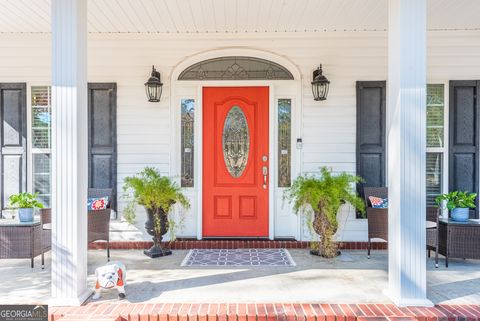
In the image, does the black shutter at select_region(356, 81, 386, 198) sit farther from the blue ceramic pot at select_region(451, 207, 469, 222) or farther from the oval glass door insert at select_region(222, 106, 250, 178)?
the oval glass door insert at select_region(222, 106, 250, 178)

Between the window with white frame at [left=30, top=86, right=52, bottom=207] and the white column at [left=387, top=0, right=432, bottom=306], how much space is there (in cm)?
444

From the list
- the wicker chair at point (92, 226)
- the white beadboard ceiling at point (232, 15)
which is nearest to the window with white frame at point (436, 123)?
the white beadboard ceiling at point (232, 15)

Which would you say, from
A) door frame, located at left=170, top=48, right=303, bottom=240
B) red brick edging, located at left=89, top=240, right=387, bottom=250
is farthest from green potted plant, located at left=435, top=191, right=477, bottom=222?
door frame, located at left=170, top=48, right=303, bottom=240

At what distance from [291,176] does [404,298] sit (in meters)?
2.41

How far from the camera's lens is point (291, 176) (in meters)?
5.16

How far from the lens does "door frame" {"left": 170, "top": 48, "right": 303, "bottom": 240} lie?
16.7ft

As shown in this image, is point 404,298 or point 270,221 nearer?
point 404,298

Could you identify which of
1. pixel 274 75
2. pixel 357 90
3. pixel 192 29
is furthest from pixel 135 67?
pixel 357 90

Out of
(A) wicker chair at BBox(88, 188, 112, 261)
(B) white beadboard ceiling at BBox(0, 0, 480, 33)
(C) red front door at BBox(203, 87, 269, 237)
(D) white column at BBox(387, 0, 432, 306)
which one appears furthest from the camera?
(C) red front door at BBox(203, 87, 269, 237)

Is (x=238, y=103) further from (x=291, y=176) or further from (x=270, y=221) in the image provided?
(x=270, y=221)

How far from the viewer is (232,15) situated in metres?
4.46

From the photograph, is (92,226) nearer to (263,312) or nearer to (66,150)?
(66,150)

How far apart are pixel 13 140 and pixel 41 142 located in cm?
36

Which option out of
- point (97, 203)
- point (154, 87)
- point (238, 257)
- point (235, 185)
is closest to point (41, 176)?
point (97, 203)
